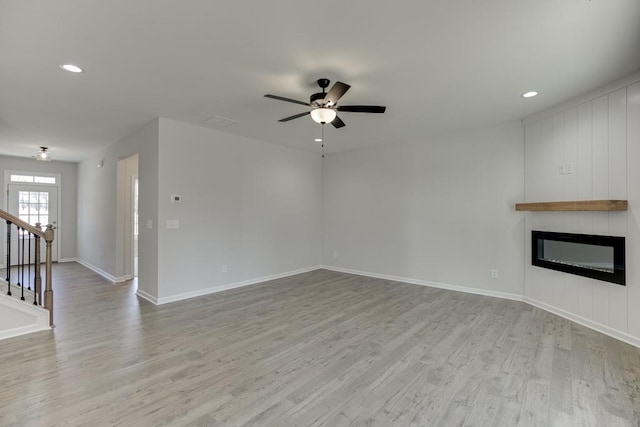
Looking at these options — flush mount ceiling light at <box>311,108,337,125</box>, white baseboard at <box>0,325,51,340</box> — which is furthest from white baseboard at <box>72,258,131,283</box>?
flush mount ceiling light at <box>311,108,337,125</box>

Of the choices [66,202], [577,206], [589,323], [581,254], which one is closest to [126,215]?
[66,202]

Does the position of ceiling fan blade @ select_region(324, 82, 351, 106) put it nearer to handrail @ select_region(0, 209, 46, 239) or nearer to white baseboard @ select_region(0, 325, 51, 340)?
handrail @ select_region(0, 209, 46, 239)

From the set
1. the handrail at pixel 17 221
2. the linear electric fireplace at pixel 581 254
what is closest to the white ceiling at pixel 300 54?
the handrail at pixel 17 221

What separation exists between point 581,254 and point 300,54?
13.0ft

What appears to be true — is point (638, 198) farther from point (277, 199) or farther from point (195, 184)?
point (195, 184)

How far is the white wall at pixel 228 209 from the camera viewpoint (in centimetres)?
436

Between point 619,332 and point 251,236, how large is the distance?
5085mm

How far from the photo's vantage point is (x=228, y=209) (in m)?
5.07

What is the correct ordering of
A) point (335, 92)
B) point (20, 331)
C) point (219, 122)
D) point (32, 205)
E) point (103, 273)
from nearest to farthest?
point (335, 92)
point (20, 331)
point (219, 122)
point (103, 273)
point (32, 205)

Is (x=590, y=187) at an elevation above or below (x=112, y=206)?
above

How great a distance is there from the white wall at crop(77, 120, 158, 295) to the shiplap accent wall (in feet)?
17.7

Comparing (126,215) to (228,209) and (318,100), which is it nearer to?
(228,209)

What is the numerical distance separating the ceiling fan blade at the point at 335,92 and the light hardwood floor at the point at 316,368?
2.44 m

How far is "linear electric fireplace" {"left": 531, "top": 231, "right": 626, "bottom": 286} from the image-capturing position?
317 centimetres
